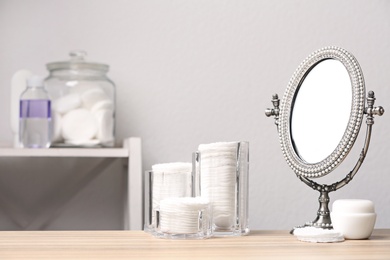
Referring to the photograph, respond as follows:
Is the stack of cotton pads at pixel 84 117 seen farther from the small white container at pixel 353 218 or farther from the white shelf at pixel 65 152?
the small white container at pixel 353 218

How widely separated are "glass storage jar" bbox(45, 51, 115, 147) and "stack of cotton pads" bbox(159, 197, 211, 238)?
54cm

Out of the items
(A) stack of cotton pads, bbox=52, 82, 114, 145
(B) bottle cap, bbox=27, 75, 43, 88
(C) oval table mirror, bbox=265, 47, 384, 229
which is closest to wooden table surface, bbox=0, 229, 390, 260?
(C) oval table mirror, bbox=265, 47, 384, 229

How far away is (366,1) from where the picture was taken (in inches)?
90.0

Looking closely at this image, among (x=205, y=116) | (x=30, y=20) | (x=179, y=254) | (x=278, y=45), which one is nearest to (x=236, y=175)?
(x=179, y=254)

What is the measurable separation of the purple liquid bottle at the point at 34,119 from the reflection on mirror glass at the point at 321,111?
73cm

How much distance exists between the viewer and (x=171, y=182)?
1.58m

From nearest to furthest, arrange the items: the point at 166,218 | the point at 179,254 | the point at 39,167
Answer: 1. the point at 179,254
2. the point at 166,218
3. the point at 39,167

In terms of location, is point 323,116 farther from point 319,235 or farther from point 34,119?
point 34,119

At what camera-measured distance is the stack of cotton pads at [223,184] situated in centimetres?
156

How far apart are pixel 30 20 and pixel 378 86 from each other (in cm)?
114

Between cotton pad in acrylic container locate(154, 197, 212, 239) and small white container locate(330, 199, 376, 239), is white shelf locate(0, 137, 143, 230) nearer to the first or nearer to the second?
cotton pad in acrylic container locate(154, 197, 212, 239)

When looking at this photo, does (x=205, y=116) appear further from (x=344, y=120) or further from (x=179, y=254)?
(x=179, y=254)

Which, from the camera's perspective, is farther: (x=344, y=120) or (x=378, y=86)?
(x=378, y=86)

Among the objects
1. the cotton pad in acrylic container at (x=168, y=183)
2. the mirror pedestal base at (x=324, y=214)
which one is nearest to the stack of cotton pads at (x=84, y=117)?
the cotton pad in acrylic container at (x=168, y=183)
